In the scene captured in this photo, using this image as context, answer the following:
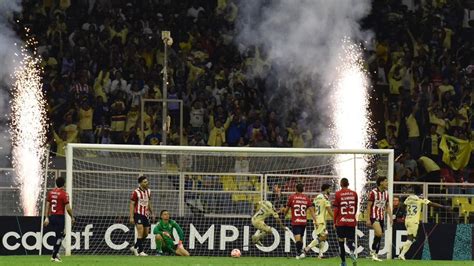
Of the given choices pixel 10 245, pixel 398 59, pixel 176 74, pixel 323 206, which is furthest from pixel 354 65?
pixel 10 245

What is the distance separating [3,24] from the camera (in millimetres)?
40312

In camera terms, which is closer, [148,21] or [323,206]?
[323,206]

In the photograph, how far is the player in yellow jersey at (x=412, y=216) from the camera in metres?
37.2

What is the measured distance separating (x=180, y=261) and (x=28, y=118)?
950 cm

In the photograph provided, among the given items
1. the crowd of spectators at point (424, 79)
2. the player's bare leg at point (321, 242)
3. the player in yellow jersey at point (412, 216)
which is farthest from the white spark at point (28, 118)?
the player in yellow jersey at point (412, 216)

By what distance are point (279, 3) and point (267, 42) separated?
1.09 meters

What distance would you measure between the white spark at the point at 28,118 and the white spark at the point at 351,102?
8.05m

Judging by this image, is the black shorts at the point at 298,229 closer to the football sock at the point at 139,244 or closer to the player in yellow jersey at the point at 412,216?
the player in yellow jersey at the point at 412,216

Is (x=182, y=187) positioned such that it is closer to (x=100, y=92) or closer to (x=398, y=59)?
(x=100, y=92)

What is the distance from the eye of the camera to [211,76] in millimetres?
41938

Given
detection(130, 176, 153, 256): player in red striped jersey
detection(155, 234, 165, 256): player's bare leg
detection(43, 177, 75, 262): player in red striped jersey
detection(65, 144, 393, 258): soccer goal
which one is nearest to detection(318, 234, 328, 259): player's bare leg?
detection(65, 144, 393, 258): soccer goal

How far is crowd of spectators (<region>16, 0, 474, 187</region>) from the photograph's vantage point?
132 ft

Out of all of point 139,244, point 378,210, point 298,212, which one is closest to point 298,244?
point 298,212

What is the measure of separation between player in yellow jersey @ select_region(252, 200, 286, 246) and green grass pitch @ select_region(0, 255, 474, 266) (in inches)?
40.3
